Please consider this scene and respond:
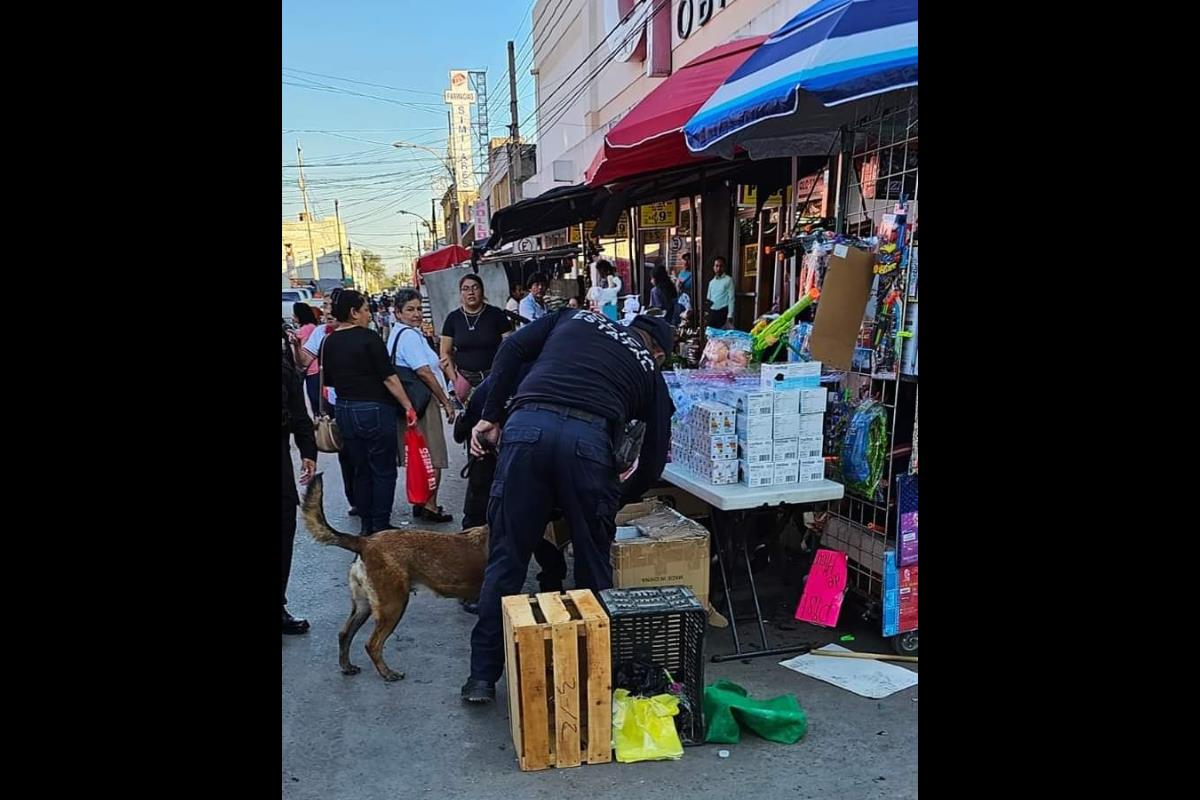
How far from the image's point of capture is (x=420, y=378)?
6.06 metres

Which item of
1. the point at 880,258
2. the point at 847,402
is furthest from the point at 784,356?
the point at 880,258

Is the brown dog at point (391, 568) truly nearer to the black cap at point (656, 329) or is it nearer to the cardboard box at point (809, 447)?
the black cap at point (656, 329)

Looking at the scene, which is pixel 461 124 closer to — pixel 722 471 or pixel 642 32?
pixel 642 32

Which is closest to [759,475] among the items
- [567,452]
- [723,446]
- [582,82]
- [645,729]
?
[723,446]

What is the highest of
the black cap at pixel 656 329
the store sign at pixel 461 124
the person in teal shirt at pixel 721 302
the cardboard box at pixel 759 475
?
the store sign at pixel 461 124

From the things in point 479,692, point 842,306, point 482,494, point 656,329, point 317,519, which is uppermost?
point 842,306

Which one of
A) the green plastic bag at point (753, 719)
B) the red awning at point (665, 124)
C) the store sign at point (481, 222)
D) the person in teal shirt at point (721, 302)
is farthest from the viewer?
the store sign at point (481, 222)

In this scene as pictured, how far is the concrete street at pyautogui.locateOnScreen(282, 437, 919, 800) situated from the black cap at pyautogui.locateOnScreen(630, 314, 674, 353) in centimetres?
160

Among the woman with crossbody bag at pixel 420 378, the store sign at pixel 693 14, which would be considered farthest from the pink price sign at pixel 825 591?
the store sign at pixel 693 14

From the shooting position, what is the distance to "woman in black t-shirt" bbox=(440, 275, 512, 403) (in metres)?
6.59

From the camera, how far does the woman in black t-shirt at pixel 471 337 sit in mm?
6590

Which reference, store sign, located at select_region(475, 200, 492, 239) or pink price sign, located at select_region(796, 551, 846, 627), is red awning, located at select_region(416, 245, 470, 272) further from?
store sign, located at select_region(475, 200, 492, 239)

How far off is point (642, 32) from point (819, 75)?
36.3 ft

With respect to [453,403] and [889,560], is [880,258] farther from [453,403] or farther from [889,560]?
[453,403]
